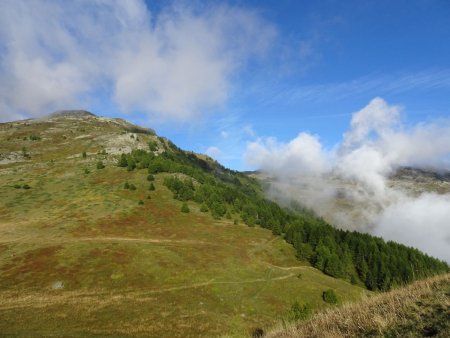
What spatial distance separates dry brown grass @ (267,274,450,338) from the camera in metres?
10.2

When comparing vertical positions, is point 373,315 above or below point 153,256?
below

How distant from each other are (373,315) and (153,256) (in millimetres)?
77671

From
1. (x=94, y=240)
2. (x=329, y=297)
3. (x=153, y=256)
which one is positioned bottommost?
(x=329, y=297)

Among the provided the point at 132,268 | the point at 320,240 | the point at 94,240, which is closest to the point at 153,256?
the point at 132,268

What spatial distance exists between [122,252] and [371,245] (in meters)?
98.3

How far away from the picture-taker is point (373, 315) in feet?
35.5

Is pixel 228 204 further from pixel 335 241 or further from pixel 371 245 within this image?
pixel 371 245

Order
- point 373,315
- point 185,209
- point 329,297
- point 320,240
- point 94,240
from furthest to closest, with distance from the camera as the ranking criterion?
point 185,209, point 320,240, point 94,240, point 329,297, point 373,315

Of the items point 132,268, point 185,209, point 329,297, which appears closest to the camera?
point 132,268

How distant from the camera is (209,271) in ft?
264

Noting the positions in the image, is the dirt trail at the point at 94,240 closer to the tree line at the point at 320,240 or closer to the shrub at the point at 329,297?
the tree line at the point at 320,240

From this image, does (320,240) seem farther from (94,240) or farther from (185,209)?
(94,240)

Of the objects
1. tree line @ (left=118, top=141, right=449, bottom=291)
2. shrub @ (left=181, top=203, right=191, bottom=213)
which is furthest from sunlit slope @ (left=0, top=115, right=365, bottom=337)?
tree line @ (left=118, top=141, right=449, bottom=291)

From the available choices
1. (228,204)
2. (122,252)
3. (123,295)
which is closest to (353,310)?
(123,295)
